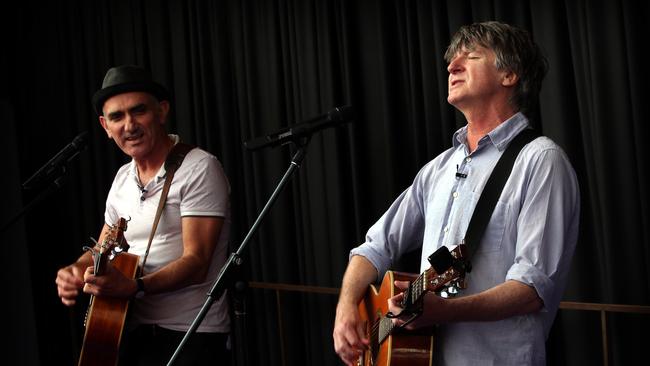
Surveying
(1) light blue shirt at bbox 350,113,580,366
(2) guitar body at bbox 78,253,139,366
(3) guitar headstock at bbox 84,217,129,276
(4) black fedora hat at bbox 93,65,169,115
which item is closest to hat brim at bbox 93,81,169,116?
(4) black fedora hat at bbox 93,65,169,115

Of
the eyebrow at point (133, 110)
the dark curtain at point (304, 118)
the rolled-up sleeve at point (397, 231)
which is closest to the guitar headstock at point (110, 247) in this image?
the eyebrow at point (133, 110)

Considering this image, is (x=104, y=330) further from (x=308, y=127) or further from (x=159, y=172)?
(x=308, y=127)

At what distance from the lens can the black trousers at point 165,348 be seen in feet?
8.25

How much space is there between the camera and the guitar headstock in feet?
8.06

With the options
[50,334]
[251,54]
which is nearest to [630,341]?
[251,54]

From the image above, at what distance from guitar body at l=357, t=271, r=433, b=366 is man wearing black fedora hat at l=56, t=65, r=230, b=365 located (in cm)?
Result: 65

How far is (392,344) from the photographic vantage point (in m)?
1.87

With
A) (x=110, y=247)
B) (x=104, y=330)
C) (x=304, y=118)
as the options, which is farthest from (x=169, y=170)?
(x=304, y=118)

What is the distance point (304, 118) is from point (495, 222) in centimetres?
181

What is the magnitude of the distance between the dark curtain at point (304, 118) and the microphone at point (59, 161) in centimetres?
98

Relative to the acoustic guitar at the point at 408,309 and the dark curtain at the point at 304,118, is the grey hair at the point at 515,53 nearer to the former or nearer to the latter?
the acoustic guitar at the point at 408,309

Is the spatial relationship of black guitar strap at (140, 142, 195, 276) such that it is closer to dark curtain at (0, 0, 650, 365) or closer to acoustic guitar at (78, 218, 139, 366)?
acoustic guitar at (78, 218, 139, 366)

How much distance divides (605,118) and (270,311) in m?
1.93

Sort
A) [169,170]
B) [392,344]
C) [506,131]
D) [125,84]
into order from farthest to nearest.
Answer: [125,84], [169,170], [506,131], [392,344]
